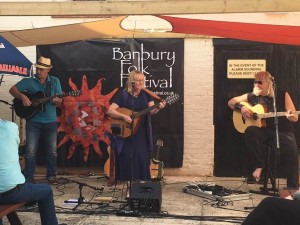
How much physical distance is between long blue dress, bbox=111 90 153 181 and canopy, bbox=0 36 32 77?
145cm

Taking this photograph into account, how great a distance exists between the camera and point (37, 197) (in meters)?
4.32

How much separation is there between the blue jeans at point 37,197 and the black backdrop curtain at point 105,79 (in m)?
3.72

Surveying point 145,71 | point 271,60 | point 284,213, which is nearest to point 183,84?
point 145,71

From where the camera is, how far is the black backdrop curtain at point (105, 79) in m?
7.97

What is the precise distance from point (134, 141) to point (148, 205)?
1.03 metres

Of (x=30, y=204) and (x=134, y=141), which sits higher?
(x=134, y=141)

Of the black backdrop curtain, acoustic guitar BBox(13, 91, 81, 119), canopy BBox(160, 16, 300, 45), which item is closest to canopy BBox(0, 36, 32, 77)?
acoustic guitar BBox(13, 91, 81, 119)

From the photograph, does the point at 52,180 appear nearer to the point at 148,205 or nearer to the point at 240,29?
the point at 148,205

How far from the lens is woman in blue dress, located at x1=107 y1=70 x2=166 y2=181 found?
247 inches

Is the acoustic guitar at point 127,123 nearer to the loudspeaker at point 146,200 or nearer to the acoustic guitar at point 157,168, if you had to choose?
the loudspeaker at point 146,200

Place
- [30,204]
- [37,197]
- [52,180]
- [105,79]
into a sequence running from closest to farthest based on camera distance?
[37,197], [30,204], [52,180], [105,79]

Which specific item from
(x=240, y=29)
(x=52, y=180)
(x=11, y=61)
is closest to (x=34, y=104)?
(x=11, y=61)

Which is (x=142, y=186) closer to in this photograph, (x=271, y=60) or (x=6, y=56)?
(x=6, y=56)

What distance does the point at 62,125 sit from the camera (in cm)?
820
